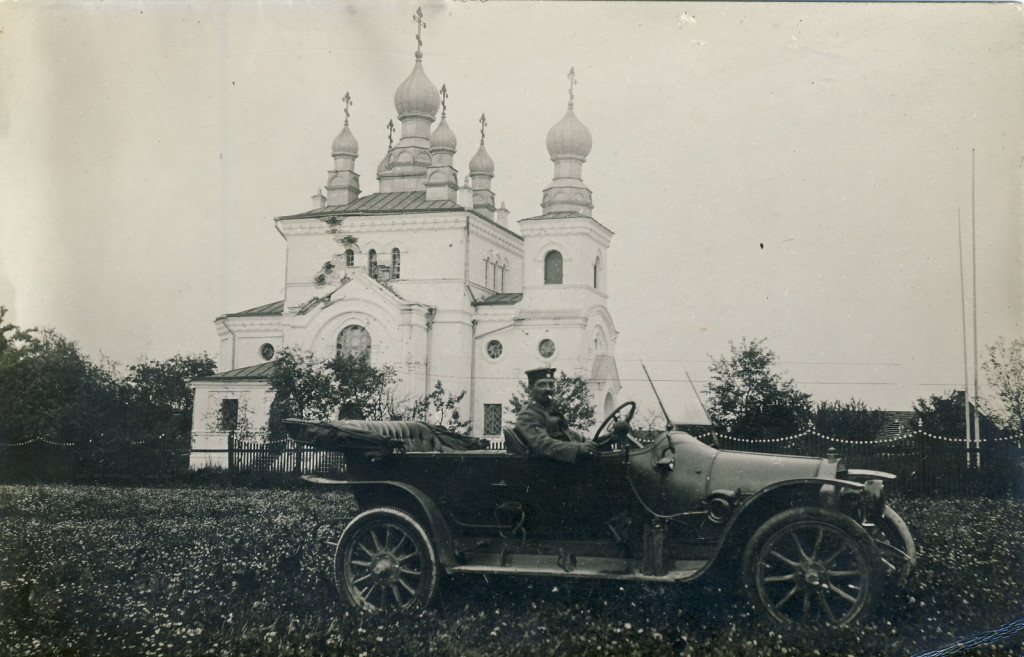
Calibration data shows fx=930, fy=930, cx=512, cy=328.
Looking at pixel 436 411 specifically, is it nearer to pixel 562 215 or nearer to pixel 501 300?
pixel 501 300

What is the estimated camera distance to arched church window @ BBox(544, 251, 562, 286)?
35.1m

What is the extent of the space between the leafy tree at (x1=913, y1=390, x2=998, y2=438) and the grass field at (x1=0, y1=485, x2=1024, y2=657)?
5.71m

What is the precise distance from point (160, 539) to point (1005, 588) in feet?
27.4

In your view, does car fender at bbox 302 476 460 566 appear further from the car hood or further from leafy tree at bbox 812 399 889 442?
leafy tree at bbox 812 399 889 442

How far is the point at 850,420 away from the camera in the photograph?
18.1 m

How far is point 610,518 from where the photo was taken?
6906 mm

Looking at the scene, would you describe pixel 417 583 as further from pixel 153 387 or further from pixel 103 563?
pixel 153 387

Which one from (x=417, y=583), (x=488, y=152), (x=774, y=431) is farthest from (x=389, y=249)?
(x=417, y=583)

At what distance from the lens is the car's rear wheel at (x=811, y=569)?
6098 millimetres

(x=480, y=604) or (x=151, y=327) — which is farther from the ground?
(x=151, y=327)

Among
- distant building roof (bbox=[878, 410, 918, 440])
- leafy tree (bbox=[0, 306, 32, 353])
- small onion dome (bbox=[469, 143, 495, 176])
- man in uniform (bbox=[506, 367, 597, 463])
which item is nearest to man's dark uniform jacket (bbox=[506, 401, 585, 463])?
man in uniform (bbox=[506, 367, 597, 463])

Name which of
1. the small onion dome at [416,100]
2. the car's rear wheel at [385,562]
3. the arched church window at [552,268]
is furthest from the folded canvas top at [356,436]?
the small onion dome at [416,100]

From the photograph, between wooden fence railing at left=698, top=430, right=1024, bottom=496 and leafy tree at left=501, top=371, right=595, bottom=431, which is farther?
leafy tree at left=501, top=371, right=595, bottom=431

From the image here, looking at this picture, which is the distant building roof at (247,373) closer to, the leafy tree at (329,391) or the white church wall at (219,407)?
the white church wall at (219,407)
